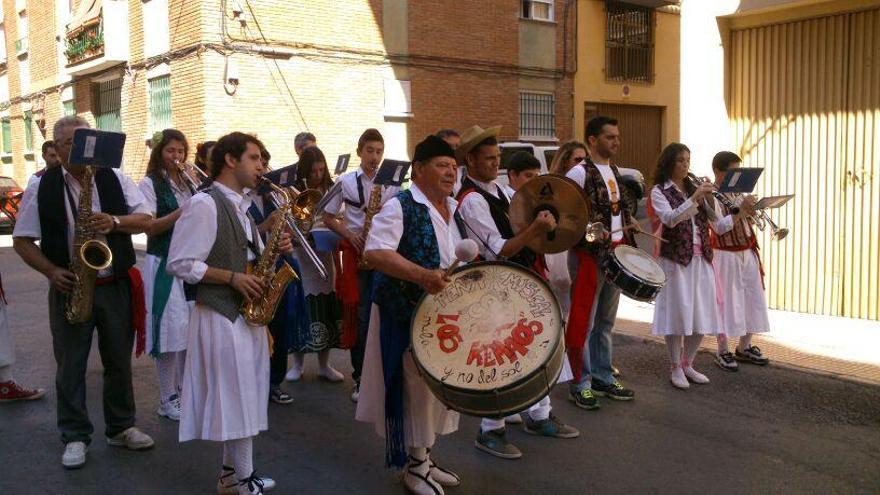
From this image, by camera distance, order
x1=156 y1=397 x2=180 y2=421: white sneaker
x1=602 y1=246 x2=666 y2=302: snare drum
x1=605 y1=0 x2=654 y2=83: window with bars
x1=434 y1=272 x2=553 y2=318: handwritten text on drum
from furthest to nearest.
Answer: x1=605 y1=0 x2=654 y2=83: window with bars → x1=156 y1=397 x2=180 y2=421: white sneaker → x1=602 y1=246 x2=666 y2=302: snare drum → x1=434 y1=272 x2=553 y2=318: handwritten text on drum

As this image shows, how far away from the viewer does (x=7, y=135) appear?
30562 mm

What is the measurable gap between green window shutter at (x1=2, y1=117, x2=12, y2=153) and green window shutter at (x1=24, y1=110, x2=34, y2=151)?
188 cm

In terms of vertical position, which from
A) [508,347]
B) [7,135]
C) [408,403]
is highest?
[7,135]

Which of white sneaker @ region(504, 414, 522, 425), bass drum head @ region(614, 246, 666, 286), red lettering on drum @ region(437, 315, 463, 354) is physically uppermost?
bass drum head @ region(614, 246, 666, 286)

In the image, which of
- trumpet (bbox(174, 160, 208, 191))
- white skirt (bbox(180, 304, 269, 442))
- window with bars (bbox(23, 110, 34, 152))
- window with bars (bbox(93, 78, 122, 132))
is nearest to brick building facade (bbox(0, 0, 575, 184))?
window with bars (bbox(93, 78, 122, 132))

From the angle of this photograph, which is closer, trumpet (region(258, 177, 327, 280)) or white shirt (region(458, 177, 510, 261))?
white shirt (region(458, 177, 510, 261))

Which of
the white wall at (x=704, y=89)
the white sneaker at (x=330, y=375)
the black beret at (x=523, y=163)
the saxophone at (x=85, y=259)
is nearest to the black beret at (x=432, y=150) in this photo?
the black beret at (x=523, y=163)

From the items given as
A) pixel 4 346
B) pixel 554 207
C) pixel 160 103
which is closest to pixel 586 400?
pixel 554 207

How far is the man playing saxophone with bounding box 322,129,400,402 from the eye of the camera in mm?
6461

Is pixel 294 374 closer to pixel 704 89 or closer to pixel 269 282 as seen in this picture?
pixel 269 282

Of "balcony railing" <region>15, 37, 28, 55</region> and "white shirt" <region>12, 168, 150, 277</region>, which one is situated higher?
"balcony railing" <region>15, 37, 28, 55</region>

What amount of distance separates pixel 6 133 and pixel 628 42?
22.3 m

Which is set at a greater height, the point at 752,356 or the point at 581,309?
the point at 581,309

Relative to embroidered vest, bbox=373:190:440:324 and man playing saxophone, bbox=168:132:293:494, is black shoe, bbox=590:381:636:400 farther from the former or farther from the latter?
man playing saxophone, bbox=168:132:293:494
